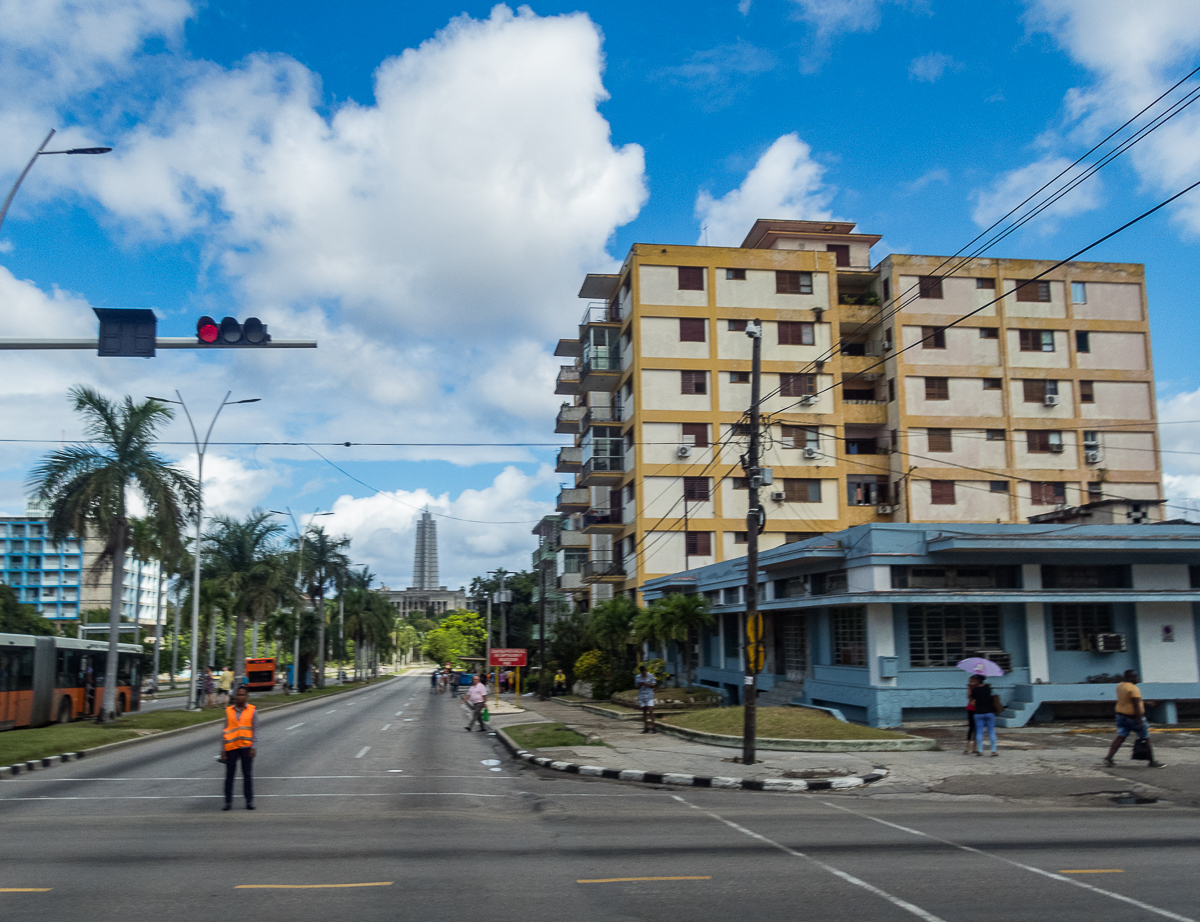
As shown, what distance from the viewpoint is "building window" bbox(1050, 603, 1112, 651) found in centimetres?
2523

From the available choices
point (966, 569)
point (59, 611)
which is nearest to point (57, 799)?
point (966, 569)

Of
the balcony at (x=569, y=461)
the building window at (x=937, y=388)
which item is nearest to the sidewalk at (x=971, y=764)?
the building window at (x=937, y=388)

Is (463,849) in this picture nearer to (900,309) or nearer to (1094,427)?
(900,309)

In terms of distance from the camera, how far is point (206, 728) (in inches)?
1227

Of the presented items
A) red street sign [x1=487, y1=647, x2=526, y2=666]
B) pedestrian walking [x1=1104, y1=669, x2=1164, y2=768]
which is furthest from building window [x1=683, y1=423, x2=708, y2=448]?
pedestrian walking [x1=1104, y1=669, x2=1164, y2=768]

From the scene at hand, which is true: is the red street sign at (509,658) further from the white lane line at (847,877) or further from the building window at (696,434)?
the white lane line at (847,877)

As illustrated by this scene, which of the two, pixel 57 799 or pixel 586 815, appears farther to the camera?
pixel 57 799

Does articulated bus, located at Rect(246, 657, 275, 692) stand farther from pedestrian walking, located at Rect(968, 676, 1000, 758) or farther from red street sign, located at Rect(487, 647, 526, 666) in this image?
pedestrian walking, located at Rect(968, 676, 1000, 758)

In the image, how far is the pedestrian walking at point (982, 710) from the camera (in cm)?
1922

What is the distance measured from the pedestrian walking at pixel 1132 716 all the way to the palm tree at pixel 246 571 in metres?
39.1

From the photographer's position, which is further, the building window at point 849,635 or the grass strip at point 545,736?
the building window at point 849,635

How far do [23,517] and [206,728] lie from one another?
475ft

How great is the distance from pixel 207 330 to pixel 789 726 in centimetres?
1520

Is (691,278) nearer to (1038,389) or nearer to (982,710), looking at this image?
(1038,389)
